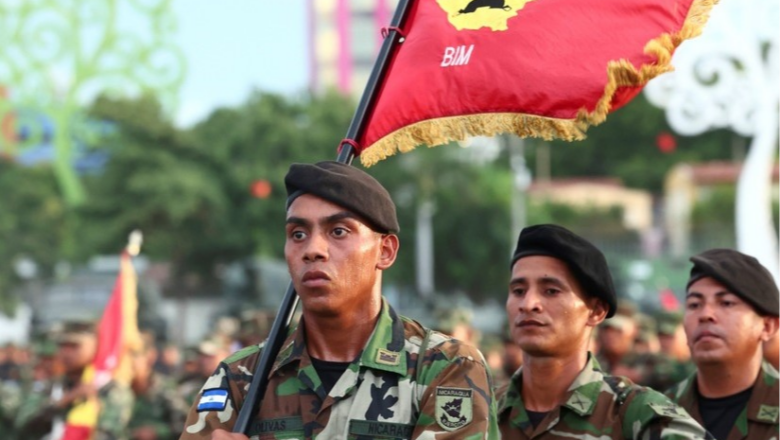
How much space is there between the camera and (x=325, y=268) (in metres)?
4.04


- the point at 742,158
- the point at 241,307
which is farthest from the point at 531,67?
the point at 742,158

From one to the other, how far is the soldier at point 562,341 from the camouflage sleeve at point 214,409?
3.66 feet

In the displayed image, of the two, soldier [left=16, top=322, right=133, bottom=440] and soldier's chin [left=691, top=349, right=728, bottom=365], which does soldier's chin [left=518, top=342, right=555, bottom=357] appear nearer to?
soldier's chin [left=691, top=349, right=728, bottom=365]

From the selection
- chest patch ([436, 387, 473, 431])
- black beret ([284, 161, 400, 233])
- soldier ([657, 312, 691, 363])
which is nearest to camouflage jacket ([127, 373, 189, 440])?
soldier ([657, 312, 691, 363])

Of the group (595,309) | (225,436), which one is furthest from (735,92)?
(225,436)

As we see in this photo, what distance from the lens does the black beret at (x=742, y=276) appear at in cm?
548

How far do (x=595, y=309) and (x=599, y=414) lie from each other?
1.24ft

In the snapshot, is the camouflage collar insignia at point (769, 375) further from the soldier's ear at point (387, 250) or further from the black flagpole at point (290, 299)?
the soldier's ear at point (387, 250)

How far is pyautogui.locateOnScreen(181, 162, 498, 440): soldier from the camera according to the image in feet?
13.2

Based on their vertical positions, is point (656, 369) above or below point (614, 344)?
below

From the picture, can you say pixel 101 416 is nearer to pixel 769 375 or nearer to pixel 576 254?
pixel 769 375

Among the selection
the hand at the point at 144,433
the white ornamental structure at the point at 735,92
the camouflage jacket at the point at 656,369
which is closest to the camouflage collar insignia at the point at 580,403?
the camouflage jacket at the point at 656,369

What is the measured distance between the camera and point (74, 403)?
10.7 metres

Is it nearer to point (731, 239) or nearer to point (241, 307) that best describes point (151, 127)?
point (241, 307)
